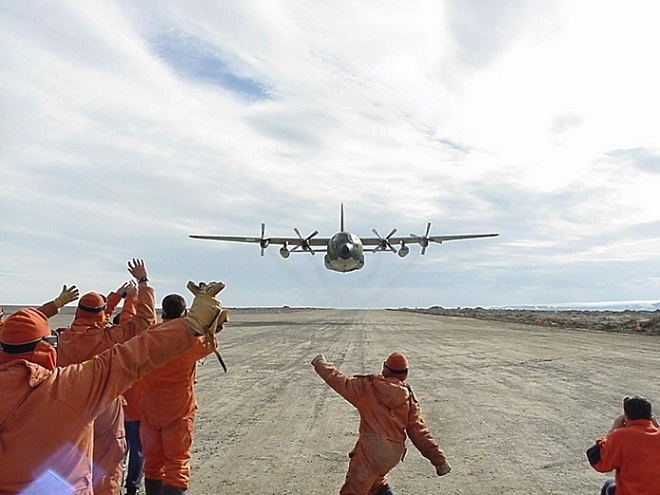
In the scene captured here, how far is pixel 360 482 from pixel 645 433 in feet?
7.57

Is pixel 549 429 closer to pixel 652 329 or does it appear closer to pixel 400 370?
pixel 400 370

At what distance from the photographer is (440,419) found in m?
9.99

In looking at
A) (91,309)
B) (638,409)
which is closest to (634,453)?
(638,409)

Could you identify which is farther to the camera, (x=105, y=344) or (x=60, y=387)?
(x=105, y=344)

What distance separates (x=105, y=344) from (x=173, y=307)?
0.68m

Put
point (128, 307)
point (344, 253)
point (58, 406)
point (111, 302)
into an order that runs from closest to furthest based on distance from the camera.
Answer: point (58, 406)
point (128, 307)
point (111, 302)
point (344, 253)

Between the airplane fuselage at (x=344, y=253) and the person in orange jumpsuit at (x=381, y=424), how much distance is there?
1199 inches

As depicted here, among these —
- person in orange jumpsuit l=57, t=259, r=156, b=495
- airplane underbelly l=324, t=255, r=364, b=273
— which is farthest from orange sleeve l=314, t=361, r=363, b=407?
airplane underbelly l=324, t=255, r=364, b=273

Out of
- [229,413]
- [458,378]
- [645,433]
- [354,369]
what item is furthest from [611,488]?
[354,369]

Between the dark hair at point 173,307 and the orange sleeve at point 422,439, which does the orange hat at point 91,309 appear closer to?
the dark hair at point 173,307

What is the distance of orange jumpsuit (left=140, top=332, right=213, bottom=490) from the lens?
522cm

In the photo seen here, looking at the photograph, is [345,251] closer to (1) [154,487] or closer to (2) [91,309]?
(1) [154,487]

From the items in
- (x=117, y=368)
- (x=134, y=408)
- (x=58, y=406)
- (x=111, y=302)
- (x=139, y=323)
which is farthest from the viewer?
(x=111, y=302)

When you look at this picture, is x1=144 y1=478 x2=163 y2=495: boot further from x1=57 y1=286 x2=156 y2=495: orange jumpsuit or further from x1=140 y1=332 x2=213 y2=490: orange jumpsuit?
x1=57 y1=286 x2=156 y2=495: orange jumpsuit
